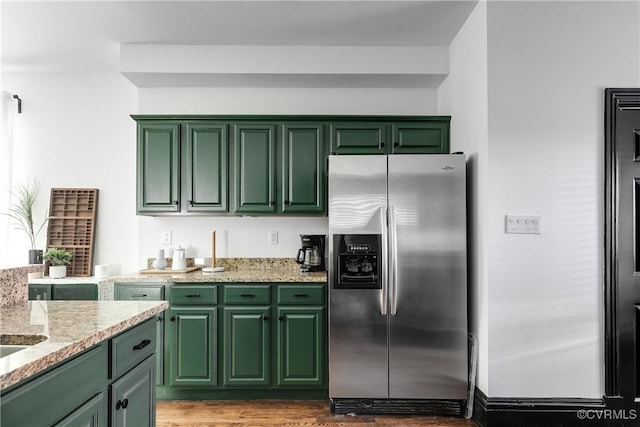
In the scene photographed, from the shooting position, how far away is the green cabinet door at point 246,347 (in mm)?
3232

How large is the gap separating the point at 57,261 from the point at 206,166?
155 centimetres

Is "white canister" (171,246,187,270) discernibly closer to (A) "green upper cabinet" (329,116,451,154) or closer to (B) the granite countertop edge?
(B) the granite countertop edge

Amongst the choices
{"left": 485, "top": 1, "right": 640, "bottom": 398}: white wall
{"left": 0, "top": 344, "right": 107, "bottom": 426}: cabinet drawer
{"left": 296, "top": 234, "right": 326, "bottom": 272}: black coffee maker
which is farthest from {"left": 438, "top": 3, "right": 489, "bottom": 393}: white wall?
{"left": 0, "top": 344, "right": 107, "bottom": 426}: cabinet drawer

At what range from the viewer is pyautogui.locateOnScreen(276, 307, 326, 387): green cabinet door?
10.6 feet

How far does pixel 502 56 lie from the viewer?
2791 mm

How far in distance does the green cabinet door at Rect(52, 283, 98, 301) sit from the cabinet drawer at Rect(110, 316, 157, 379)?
6.10 feet

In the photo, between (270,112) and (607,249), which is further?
(270,112)

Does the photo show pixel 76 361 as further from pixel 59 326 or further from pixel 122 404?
pixel 122 404

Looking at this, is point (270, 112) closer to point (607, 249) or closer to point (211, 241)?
point (211, 241)

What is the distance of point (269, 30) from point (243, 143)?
35.2 inches

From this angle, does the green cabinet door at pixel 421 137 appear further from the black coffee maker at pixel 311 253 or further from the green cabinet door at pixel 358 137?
the black coffee maker at pixel 311 253

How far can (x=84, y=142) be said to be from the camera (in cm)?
409

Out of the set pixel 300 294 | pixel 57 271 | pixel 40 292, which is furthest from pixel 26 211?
pixel 300 294

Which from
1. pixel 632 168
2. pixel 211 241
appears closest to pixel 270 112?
pixel 211 241
